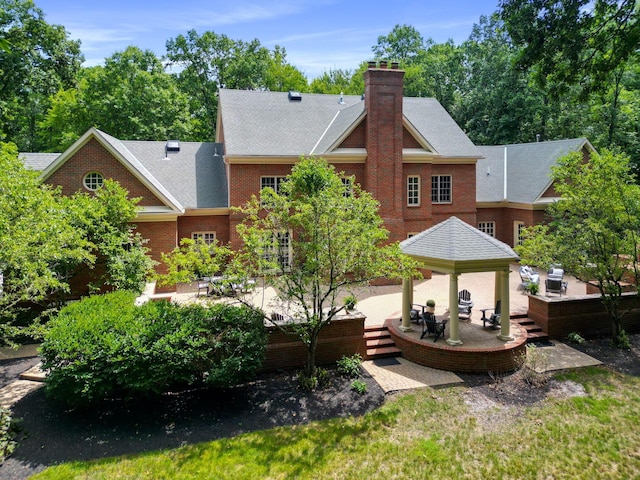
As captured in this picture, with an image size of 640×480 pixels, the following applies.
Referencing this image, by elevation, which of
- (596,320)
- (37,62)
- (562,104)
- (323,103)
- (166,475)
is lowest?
(166,475)

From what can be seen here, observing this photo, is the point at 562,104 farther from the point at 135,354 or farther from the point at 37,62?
the point at 37,62

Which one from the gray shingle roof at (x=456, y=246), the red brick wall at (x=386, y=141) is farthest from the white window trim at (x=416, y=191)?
the gray shingle roof at (x=456, y=246)

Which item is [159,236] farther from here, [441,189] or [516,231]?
[516,231]

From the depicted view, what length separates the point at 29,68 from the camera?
3200cm

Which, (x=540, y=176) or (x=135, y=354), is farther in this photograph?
(x=540, y=176)

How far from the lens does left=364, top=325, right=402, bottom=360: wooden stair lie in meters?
14.3

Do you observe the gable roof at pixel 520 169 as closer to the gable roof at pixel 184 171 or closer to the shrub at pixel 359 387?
the gable roof at pixel 184 171

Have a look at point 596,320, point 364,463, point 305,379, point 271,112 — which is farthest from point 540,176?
point 364,463

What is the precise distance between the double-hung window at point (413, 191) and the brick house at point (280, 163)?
58 millimetres

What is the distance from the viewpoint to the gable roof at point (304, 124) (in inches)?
901

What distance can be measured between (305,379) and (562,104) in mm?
36082

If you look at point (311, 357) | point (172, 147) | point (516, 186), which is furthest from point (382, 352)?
point (516, 186)

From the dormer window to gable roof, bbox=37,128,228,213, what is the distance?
186 centimetres

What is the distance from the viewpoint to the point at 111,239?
16.8 metres
